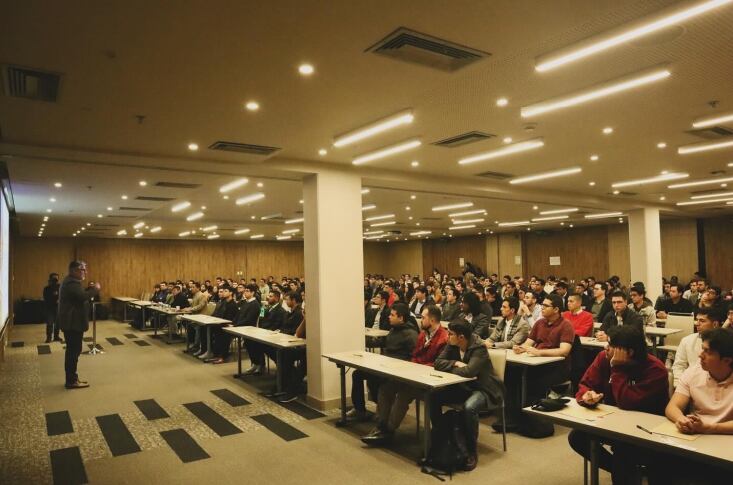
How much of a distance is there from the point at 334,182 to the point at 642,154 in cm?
466

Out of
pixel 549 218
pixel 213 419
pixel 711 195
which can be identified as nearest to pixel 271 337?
pixel 213 419

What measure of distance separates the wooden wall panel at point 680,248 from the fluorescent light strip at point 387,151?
55.8ft

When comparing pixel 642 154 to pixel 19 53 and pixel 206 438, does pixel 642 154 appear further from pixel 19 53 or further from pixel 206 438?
pixel 19 53

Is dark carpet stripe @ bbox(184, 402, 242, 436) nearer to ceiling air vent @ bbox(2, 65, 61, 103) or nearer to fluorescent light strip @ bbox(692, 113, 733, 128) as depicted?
ceiling air vent @ bbox(2, 65, 61, 103)

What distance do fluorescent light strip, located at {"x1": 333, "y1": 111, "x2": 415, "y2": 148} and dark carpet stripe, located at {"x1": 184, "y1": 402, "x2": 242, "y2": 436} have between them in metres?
3.57

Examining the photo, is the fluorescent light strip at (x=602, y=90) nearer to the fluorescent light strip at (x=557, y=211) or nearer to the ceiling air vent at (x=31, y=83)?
the ceiling air vent at (x=31, y=83)

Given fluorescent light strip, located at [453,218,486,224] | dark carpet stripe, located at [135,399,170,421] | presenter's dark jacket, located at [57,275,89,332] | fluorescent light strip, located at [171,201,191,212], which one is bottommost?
dark carpet stripe, located at [135,399,170,421]

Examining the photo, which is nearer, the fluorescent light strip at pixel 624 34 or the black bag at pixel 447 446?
the fluorescent light strip at pixel 624 34

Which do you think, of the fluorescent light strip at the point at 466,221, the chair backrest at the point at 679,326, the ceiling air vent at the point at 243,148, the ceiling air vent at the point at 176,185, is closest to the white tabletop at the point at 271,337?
the ceiling air vent at the point at 243,148

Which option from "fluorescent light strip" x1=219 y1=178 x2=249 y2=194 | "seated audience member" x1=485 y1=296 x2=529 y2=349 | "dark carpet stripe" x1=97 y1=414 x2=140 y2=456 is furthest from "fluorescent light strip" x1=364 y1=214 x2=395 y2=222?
"dark carpet stripe" x1=97 y1=414 x2=140 y2=456

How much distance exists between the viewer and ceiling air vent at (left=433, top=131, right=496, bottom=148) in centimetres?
616

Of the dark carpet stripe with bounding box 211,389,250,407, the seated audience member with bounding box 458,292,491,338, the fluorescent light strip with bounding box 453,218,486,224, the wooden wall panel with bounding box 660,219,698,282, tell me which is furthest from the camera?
the wooden wall panel with bounding box 660,219,698,282

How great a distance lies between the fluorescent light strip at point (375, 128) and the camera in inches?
202

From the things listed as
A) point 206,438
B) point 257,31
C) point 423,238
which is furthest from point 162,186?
point 423,238
